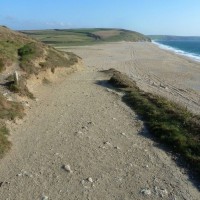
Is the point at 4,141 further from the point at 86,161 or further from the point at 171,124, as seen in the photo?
the point at 171,124

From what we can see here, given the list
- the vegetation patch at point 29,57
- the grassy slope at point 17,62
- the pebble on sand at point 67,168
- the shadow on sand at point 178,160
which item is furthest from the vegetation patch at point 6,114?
the vegetation patch at point 29,57

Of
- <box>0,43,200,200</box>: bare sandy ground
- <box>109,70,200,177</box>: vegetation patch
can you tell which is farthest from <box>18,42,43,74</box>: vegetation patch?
<box>109,70,200,177</box>: vegetation patch

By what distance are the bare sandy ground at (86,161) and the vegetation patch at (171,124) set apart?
1.82 feet

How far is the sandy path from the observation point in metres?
12.0

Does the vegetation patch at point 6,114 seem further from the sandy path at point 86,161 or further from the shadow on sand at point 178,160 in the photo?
the shadow on sand at point 178,160

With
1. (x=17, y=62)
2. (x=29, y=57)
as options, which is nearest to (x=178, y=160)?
(x=17, y=62)

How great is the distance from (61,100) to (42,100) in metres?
1.11

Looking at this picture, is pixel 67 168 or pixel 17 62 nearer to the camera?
pixel 67 168

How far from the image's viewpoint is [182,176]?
13.1 meters

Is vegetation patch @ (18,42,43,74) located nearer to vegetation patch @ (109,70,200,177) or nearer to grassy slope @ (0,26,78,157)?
grassy slope @ (0,26,78,157)

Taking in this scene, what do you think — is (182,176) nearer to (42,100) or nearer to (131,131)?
(131,131)

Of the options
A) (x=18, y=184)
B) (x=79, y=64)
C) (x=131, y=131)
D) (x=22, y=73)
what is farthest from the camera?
(x=79, y=64)

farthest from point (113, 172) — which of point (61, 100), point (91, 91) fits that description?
point (91, 91)

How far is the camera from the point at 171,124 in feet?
58.5
